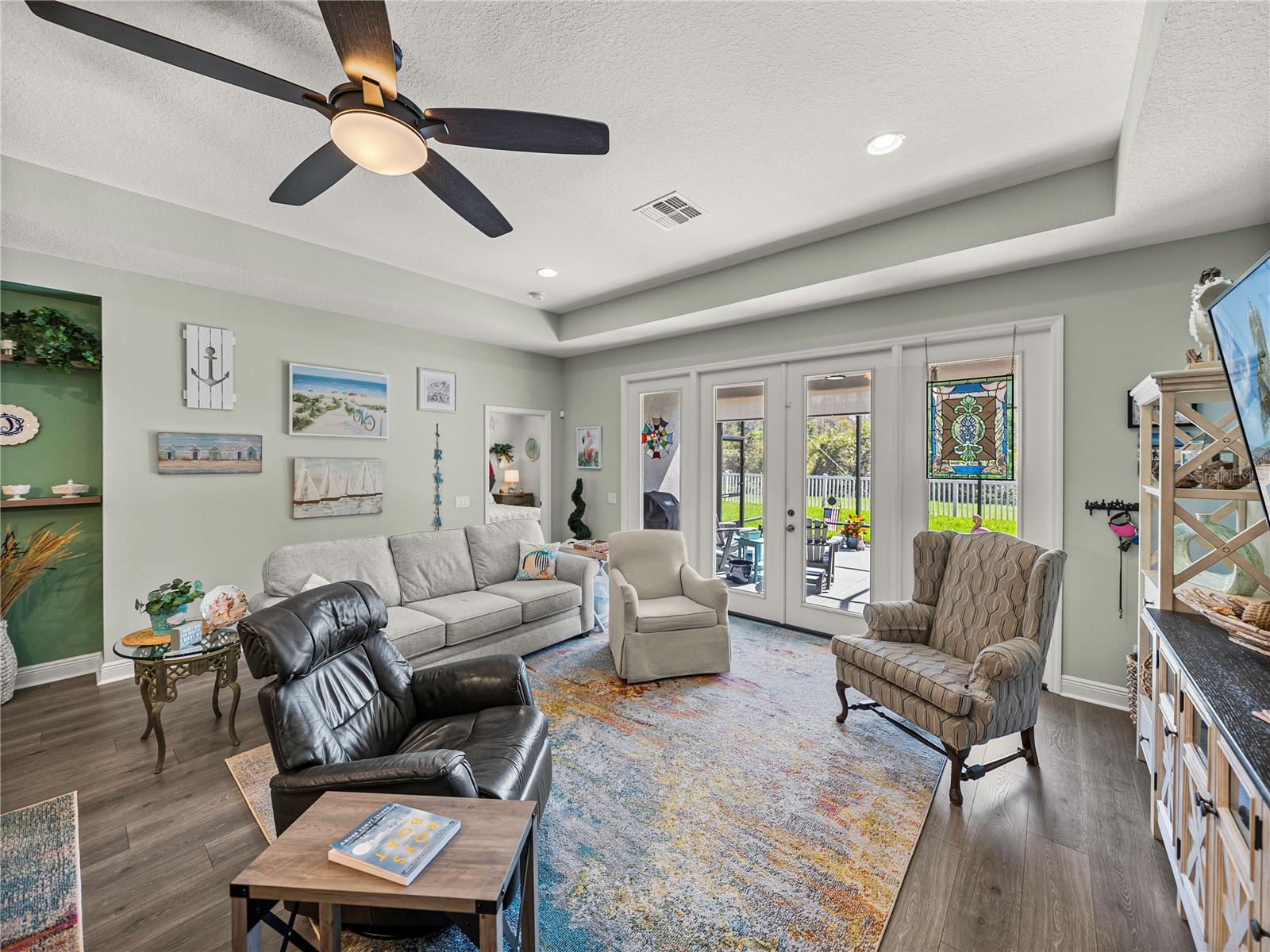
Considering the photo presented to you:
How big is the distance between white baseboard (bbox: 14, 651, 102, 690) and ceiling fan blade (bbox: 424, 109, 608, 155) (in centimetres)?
414

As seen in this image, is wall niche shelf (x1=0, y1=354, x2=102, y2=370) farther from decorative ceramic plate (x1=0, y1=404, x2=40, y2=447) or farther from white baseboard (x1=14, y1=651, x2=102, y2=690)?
white baseboard (x1=14, y1=651, x2=102, y2=690)

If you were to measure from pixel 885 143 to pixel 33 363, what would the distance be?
505 centimetres

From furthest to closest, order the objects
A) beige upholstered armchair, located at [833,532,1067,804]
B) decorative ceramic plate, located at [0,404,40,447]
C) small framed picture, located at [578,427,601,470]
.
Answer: small framed picture, located at [578,427,601,470], decorative ceramic plate, located at [0,404,40,447], beige upholstered armchair, located at [833,532,1067,804]

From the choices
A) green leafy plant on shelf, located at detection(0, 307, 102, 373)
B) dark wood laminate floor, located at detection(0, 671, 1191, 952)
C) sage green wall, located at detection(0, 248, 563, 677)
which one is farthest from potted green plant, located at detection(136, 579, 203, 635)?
green leafy plant on shelf, located at detection(0, 307, 102, 373)

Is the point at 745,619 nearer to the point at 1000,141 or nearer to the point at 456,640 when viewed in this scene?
the point at 456,640

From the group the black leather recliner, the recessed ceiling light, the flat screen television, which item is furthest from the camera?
the recessed ceiling light

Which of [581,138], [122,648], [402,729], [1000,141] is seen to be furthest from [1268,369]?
[122,648]

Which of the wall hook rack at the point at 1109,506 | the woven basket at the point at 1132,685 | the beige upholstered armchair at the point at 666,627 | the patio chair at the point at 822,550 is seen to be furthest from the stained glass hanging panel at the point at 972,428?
the beige upholstered armchair at the point at 666,627

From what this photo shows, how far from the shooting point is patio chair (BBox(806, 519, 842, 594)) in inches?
168

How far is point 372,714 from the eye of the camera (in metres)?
2.02

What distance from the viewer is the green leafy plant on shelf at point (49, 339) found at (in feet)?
10.4

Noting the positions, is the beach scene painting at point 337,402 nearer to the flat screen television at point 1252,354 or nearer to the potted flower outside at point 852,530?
the potted flower outside at point 852,530

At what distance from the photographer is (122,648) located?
104 inches

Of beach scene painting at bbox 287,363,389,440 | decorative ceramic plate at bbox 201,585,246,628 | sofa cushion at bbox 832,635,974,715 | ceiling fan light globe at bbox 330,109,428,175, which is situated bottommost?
sofa cushion at bbox 832,635,974,715
